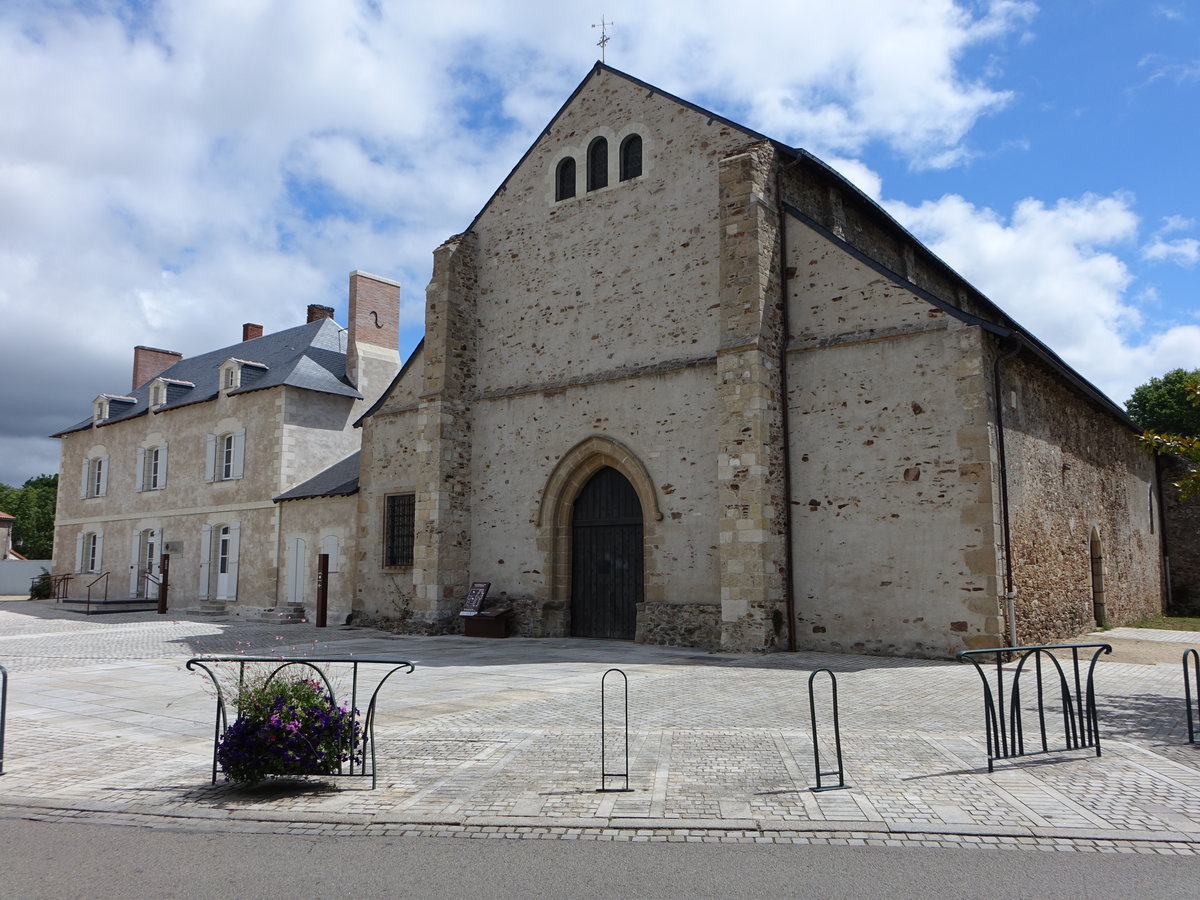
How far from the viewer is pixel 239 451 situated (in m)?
25.4

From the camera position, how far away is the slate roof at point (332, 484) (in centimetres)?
2150

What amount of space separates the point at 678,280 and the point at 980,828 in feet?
40.0

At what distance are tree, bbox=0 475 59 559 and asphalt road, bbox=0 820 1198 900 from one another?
6767 centimetres

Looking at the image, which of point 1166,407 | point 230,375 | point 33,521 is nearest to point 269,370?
point 230,375

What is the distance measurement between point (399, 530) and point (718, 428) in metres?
8.10

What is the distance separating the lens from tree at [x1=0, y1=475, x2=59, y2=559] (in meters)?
64.6

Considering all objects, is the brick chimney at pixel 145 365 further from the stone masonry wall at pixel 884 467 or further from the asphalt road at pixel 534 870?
the asphalt road at pixel 534 870

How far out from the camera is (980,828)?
480 cm

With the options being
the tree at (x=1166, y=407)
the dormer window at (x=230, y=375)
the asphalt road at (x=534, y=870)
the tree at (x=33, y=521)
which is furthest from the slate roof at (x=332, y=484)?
the tree at (x=33, y=521)

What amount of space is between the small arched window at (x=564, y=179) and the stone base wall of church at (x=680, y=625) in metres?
8.41

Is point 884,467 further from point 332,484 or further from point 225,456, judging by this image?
point 225,456

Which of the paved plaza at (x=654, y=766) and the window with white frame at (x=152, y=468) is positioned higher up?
the window with white frame at (x=152, y=468)

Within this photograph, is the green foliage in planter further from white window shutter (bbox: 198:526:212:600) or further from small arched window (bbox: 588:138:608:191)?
white window shutter (bbox: 198:526:212:600)

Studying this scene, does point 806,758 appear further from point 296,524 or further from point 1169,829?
point 296,524
